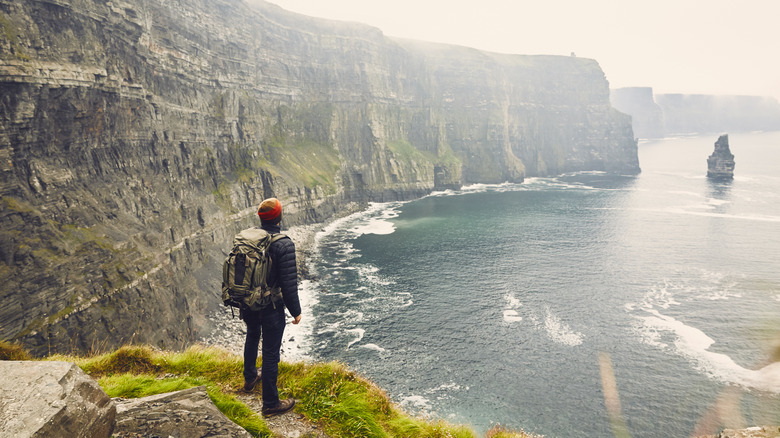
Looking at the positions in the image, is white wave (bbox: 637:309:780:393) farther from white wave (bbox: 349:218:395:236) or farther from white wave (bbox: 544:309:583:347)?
white wave (bbox: 349:218:395:236)

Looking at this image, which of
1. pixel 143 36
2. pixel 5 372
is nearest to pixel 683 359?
pixel 5 372

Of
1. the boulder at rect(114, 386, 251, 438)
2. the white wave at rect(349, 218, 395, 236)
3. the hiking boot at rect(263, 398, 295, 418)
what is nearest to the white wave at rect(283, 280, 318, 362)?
the hiking boot at rect(263, 398, 295, 418)

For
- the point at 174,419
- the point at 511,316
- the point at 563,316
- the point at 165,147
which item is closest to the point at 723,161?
the point at 563,316

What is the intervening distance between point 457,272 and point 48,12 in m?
56.1

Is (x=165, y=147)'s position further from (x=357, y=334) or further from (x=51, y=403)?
(x=51, y=403)

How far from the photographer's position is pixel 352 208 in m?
103

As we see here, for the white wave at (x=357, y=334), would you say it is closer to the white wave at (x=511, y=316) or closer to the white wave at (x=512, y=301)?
the white wave at (x=511, y=316)

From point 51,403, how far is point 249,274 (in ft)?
10.3

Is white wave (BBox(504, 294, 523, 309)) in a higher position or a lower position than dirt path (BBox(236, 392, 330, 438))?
lower

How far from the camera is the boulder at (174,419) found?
547 centimetres

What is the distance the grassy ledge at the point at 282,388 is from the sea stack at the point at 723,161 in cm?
17633

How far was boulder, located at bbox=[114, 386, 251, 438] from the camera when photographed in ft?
18.0

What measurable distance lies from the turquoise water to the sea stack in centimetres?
5975

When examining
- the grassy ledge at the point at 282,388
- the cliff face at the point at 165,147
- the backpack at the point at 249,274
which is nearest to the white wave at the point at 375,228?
the cliff face at the point at 165,147
